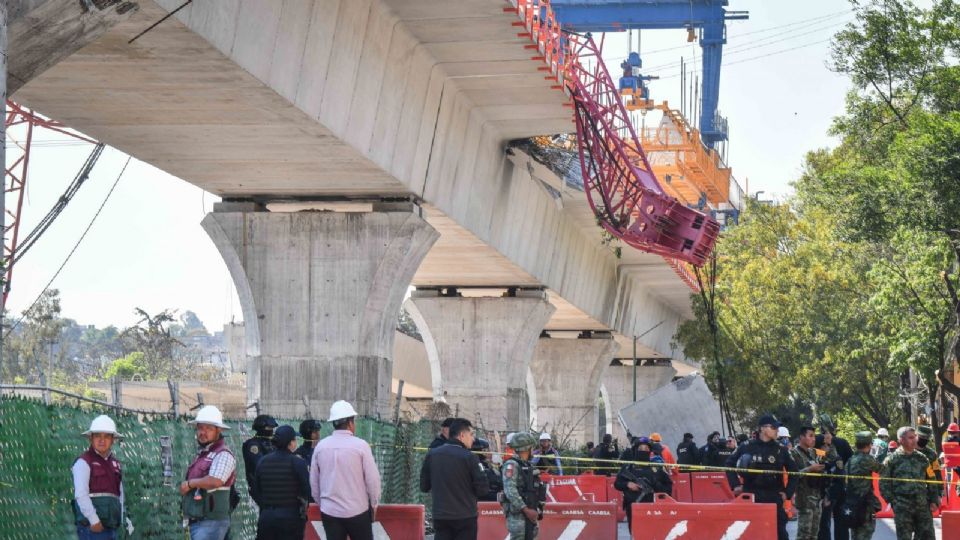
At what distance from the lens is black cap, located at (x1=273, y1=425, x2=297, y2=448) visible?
12.9 metres

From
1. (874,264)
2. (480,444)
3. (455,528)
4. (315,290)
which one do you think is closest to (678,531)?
(455,528)

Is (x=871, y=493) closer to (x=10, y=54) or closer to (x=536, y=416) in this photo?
(x=10, y=54)

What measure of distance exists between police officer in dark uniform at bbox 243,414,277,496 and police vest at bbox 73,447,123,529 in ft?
5.85

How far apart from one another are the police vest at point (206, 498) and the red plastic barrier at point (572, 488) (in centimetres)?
1047

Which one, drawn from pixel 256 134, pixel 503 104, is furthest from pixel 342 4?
pixel 503 104

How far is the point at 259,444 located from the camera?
1420cm

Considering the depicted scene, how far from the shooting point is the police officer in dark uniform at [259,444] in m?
14.0

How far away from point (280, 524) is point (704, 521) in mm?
4123

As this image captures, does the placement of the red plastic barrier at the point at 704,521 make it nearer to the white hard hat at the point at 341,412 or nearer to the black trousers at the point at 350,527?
the black trousers at the point at 350,527

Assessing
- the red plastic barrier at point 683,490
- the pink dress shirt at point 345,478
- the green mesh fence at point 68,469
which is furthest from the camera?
the red plastic barrier at point 683,490

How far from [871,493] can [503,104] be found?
33.2 ft

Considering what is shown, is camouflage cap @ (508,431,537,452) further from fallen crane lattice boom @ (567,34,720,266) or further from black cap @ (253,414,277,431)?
fallen crane lattice boom @ (567,34,720,266)

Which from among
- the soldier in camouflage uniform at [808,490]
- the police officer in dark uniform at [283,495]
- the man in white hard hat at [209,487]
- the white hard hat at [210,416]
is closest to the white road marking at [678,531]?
the soldier in camouflage uniform at [808,490]

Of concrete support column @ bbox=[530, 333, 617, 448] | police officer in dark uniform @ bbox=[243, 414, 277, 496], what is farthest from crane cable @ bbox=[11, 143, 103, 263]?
police officer in dark uniform @ bbox=[243, 414, 277, 496]
